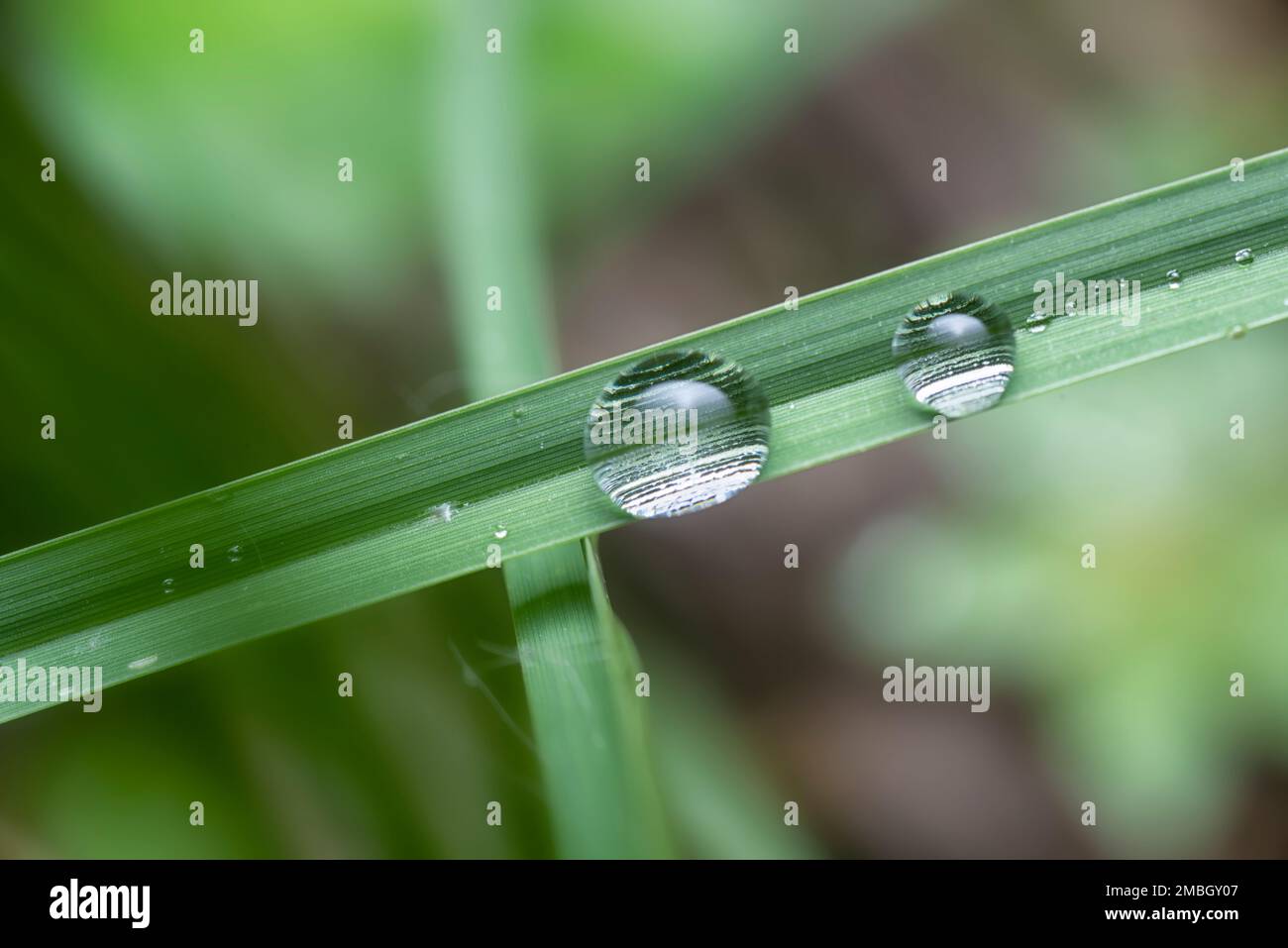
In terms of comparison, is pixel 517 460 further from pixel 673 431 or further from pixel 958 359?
pixel 958 359

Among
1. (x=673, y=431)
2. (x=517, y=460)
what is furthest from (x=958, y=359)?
(x=517, y=460)

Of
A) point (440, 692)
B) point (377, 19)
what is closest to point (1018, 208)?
point (377, 19)

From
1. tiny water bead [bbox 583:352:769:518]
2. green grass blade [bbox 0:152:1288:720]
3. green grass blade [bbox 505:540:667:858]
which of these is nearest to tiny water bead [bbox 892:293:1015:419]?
green grass blade [bbox 0:152:1288:720]

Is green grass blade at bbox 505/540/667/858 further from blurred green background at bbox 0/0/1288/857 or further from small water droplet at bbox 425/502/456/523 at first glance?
blurred green background at bbox 0/0/1288/857

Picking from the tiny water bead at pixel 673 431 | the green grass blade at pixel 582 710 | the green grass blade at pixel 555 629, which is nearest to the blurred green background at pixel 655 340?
the green grass blade at pixel 555 629

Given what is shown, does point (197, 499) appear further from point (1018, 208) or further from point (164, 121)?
point (1018, 208)

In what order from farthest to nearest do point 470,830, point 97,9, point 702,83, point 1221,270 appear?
point 702,83, point 97,9, point 470,830, point 1221,270

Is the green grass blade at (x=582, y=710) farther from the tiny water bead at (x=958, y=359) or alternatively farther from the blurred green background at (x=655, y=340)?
the tiny water bead at (x=958, y=359)
